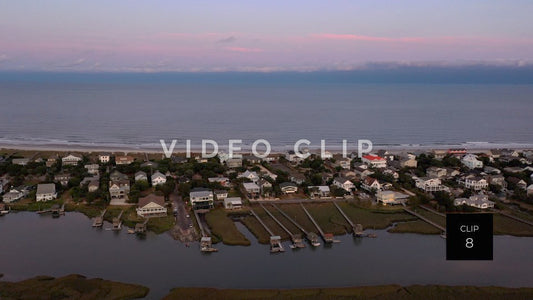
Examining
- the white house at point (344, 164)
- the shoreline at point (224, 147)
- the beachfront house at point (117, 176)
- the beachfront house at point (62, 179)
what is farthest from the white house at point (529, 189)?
the beachfront house at point (62, 179)

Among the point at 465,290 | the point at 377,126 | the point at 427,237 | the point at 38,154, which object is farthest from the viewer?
the point at 377,126

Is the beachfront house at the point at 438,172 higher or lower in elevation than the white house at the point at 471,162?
lower

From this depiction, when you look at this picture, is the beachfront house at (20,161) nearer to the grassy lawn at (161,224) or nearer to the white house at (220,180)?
the white house at (220,180)

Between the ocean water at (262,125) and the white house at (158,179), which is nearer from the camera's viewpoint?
the white house at (158,179)

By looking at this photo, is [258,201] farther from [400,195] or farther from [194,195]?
[400,195]

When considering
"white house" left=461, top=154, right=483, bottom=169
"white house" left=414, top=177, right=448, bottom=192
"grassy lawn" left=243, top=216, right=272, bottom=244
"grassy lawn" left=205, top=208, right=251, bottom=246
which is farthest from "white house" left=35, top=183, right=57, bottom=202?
"white house" left=461, top=154, right=483, bottom=169

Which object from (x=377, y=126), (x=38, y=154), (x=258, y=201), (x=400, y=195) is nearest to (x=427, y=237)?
(x=400, y=195)

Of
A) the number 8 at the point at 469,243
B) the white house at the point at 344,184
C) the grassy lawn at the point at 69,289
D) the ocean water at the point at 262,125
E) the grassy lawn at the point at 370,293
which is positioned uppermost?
the ocean water at the point at 262,125
